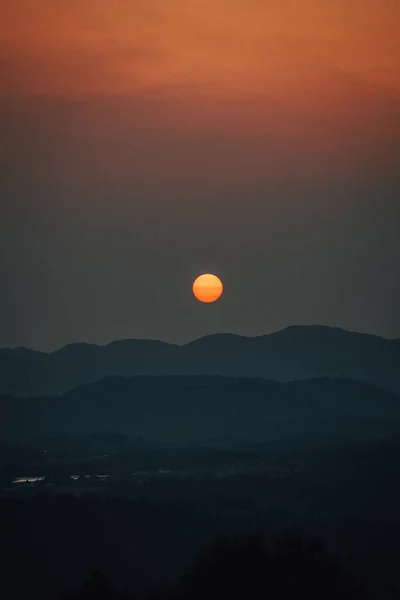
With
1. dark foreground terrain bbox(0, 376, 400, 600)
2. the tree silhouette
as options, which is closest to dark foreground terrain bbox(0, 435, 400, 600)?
dark foreground terrain bbox(0, 376, 400, 600)

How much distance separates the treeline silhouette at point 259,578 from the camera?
51250mm

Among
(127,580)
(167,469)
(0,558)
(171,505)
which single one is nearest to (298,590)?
(127,580)

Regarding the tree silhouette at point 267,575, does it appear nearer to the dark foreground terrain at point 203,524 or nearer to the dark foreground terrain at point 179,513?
the dark foreground terrain at point 203,524

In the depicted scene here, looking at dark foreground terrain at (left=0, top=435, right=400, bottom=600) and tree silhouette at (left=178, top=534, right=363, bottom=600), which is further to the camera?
dark foreground terrain at (left=0, top=435, right=400, bottom=600)

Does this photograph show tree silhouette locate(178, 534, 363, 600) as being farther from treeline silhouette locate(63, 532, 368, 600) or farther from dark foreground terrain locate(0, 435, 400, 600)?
dark foreground terrain locate(0, 435, 400, 600)

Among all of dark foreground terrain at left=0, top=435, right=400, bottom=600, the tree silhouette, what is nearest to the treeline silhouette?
the tree silhouette

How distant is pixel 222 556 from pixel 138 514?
1636 inches

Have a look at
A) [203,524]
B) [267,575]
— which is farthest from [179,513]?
[267,575]

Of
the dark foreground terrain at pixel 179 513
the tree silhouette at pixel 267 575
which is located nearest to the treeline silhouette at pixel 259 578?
the tree silhouette at pixel 267 575

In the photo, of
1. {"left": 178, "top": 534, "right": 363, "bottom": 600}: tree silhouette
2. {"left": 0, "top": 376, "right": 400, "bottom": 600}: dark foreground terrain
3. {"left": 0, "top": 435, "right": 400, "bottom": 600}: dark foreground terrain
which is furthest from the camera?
{"left": 0, "top": 435, "right": 400, "bottom": 600}: dark foreground terrain

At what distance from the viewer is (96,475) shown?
153875 millimetres

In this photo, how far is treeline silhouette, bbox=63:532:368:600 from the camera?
Result: 5125 cm

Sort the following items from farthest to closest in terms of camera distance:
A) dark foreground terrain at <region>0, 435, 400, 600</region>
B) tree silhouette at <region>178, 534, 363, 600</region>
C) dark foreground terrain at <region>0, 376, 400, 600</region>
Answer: dark foreground terrain at <region>0, 435, 400, 600</region> → dark foreground terrain at <region>0, 376, 400, 600</region> → tree silhouette at <region>178, 534, 363, 600</region>

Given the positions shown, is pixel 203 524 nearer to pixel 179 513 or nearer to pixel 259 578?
pixel 179 513
